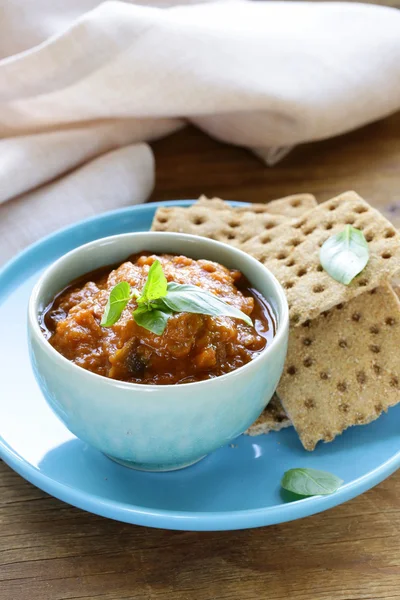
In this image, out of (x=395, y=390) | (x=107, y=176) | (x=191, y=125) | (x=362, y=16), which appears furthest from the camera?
(x=191, y=125)

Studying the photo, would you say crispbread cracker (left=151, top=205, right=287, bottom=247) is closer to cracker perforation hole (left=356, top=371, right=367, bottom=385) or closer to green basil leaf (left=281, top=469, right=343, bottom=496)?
cracker perforation hole (left=356, top=371, right=367, bottom=385)

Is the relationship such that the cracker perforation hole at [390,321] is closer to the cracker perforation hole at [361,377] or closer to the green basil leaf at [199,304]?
the cracker perforation hole at [361,377]

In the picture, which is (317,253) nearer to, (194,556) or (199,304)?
(199,304)

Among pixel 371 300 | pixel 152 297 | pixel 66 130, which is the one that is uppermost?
pixel 152 297

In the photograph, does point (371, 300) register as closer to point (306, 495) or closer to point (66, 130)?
point (306, 495)

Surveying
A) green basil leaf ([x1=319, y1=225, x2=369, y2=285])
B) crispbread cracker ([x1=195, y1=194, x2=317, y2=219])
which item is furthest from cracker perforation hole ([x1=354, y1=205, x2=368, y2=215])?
crispbread cracker ([x1=195, y1=194, x2=317, y2=219])

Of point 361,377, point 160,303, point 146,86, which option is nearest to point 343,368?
point 361,377

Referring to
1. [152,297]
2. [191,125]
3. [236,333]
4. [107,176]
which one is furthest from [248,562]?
[191,125]
